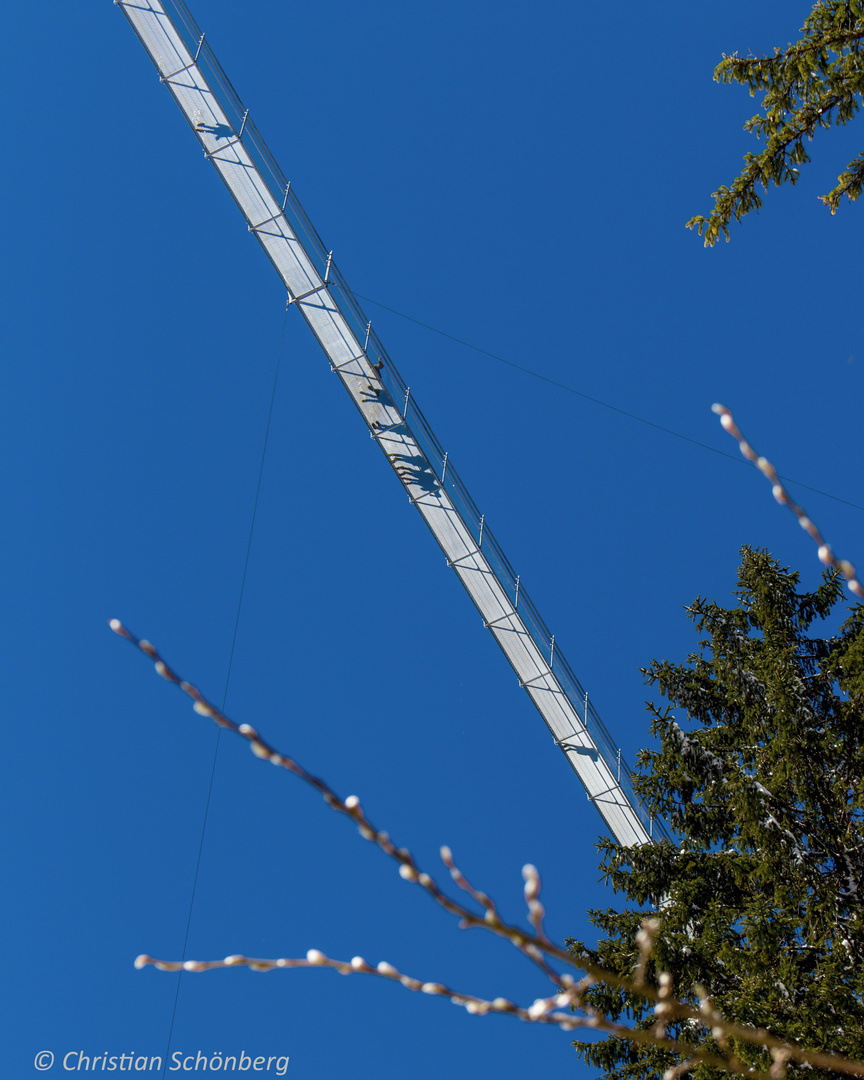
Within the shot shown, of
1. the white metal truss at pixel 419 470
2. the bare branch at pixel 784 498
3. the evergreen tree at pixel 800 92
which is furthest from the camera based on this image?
the white metal truss at pixel 419 470

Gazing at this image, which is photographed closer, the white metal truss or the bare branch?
the bare branch

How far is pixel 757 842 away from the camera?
8.92 m

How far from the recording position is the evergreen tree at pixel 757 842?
8305 mm

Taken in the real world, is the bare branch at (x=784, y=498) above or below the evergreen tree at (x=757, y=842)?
below

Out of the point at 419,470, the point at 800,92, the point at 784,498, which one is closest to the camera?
the point at 784,498

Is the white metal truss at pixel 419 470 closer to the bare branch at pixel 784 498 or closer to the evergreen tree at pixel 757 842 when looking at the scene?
the evergreen tree at pixel 757 842

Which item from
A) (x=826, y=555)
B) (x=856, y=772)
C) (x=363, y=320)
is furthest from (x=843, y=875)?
(x=363, y=320)

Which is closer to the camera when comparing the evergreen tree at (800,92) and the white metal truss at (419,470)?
the evergreen tree at (800,92)

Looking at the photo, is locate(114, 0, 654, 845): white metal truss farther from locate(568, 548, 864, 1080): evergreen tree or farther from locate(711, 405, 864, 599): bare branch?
locate(711, 405, 864, 599): bare branch

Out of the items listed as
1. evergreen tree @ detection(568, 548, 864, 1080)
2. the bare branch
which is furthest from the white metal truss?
the bare branch

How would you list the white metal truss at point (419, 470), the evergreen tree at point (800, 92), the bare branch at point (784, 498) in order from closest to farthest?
the bare branch at point (784, 498) < the evergreen tree at point (800, 92) < the white metal truss at point (419, 470)

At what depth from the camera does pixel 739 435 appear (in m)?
1.93

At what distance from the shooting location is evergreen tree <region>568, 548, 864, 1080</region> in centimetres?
830

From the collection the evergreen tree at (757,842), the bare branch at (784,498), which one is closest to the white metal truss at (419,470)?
the evergreen tree at (757,842)
